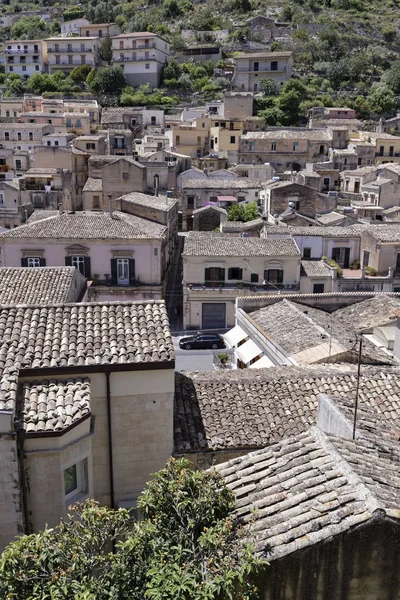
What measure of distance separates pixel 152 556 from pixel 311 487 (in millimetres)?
2113

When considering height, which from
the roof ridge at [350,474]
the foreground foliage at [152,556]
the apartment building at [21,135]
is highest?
the apartment building at [21,135]

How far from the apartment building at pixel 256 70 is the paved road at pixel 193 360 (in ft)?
237

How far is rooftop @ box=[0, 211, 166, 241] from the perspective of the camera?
33.4 m

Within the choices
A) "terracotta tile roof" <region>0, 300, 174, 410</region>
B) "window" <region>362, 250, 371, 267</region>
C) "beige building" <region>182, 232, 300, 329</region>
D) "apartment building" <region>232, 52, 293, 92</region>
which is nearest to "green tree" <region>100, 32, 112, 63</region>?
"apartment building" <region>232, 52, 293, 92</region>

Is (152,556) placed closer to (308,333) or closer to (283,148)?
(308,333)

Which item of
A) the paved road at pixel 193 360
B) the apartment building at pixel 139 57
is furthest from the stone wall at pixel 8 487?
the apartment building at pixel 139 57

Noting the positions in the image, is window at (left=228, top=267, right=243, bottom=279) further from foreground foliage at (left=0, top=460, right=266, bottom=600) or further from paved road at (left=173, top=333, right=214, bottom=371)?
foreground foliage at (left=0, top=460, right=266, bottom=600)

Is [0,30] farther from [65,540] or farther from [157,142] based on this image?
[65,540]

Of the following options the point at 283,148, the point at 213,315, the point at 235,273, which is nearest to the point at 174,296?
the point at 213,315

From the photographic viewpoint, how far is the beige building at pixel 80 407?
9.02m

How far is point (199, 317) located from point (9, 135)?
42456mm

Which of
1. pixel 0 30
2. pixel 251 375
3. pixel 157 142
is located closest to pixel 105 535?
pixel 251 375

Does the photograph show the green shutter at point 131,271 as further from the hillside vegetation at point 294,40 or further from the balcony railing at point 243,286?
the hillside vegetation at point 294,40

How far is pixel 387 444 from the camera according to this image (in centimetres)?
923
